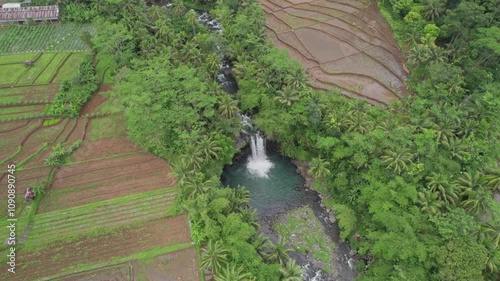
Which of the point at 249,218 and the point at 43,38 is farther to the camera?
the point at 43,38

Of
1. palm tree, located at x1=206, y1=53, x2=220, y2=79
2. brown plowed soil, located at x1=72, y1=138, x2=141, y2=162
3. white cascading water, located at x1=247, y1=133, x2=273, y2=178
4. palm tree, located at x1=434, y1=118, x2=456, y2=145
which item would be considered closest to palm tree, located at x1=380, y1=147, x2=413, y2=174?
palm tree, located at x1=434, y1=118, x2=456, y2=145

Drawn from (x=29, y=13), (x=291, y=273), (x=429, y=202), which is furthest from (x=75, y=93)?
(x=429, y=202)

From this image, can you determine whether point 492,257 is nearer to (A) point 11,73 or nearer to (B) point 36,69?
(B) point 36,69

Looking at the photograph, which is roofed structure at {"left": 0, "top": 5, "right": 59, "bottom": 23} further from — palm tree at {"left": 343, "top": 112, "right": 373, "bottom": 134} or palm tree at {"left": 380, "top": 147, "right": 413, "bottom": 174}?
palm tree at {"left": 380, "top": 147, "right": 413, "bottom": 174}

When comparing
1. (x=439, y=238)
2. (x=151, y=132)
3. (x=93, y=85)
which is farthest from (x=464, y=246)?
(x=93, y=85)

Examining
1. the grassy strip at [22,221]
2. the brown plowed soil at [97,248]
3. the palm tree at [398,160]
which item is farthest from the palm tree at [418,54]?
the grassy strip at [22,221]

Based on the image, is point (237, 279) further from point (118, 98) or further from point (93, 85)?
point (93, 85)
